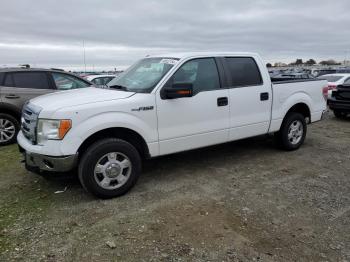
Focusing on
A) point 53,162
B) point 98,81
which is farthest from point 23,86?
point 53,162

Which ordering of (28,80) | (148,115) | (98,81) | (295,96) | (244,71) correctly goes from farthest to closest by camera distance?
1. (98,81)
2. (28,80)
3. (295,96)
4. (244,71)
5. (148,115)

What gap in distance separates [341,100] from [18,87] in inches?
365

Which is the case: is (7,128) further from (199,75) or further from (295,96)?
(295,96)

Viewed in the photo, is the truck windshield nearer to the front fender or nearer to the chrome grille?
the front fender

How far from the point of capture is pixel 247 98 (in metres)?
5.57

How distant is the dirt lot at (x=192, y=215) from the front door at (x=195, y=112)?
1.91ft

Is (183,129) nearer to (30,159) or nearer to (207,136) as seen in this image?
(207,136)

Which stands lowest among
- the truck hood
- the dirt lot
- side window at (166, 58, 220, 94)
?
the dirt lot

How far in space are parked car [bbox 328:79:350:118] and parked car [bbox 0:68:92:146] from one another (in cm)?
797

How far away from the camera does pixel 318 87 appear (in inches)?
268

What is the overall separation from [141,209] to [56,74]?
5250mm

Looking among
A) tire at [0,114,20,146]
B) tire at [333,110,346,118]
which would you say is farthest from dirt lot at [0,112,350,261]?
tire at [333,110,346,118]

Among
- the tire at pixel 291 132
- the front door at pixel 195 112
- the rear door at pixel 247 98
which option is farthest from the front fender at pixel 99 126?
the tire at pixel 291 132

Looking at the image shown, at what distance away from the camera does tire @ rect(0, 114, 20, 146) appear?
7.36m
